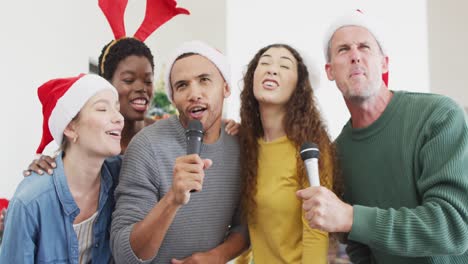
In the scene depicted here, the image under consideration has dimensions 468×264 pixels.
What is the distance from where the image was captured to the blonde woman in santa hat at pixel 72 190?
57.1 inches

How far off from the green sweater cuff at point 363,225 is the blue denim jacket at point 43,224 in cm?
86

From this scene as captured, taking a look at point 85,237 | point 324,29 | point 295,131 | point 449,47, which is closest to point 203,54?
point 295,131

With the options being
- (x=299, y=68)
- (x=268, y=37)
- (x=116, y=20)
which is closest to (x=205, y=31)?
(x=268, y=37)

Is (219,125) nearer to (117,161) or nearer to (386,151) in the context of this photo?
(117,161)

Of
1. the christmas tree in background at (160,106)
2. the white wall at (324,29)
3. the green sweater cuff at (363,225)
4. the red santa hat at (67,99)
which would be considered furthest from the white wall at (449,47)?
the red santa hat at (67,99)

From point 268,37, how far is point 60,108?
114 inches

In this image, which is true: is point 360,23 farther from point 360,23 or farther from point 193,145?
point 193,145

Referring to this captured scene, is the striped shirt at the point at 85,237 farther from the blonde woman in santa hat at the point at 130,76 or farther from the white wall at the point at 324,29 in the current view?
the white wall at the point at 324,29

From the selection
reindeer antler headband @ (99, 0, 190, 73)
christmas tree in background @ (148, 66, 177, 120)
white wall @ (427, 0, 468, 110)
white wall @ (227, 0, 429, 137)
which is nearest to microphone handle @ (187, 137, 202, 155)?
reindeer antler headband @ (99, 0, 190, 73)

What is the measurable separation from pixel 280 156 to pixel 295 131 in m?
0.10

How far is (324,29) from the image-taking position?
4129mm

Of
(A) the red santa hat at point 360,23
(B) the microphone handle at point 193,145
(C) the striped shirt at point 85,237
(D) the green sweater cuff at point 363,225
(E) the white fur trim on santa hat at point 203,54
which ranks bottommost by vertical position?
(C) the striped shirt at point 85,237

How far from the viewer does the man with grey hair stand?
124 cm

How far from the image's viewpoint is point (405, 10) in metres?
4.20
